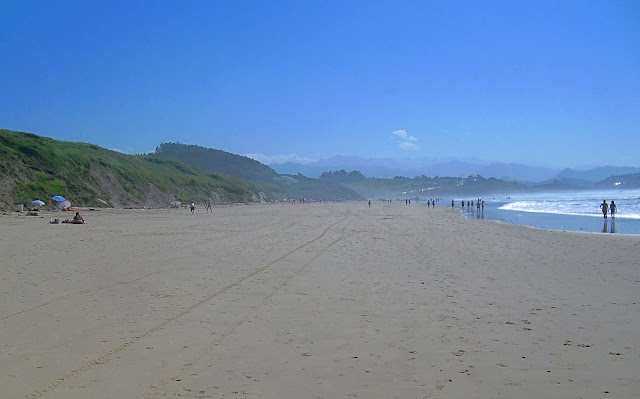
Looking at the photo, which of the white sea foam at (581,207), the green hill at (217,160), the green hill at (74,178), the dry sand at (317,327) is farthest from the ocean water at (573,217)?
the green hill at (217,160)

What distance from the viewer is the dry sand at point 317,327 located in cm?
456

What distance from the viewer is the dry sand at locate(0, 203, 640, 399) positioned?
4.56 m

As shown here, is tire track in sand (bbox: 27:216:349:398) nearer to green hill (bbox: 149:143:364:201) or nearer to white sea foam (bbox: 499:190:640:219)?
white sea foam (bbox: 499:190:640:219)

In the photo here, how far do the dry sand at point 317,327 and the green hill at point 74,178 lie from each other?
28.9 meters

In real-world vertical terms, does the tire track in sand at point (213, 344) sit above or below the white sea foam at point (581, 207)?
above

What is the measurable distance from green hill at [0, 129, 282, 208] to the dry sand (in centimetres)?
2893

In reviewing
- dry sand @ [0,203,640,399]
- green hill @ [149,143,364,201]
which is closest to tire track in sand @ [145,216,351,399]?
dry sand @ [0,203,640,399]

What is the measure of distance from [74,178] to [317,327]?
151ft

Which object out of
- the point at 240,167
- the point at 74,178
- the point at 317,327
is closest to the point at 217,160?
the point at 240,167

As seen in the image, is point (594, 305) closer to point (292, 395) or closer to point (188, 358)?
point (292, 395)

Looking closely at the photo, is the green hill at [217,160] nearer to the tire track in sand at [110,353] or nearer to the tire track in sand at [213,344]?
the tire track in sand at [213,344]

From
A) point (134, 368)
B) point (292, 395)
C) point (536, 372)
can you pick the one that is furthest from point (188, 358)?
point (536, 372)

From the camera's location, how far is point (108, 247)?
Result: 1570cm

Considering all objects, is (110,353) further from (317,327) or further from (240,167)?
(240,167)
